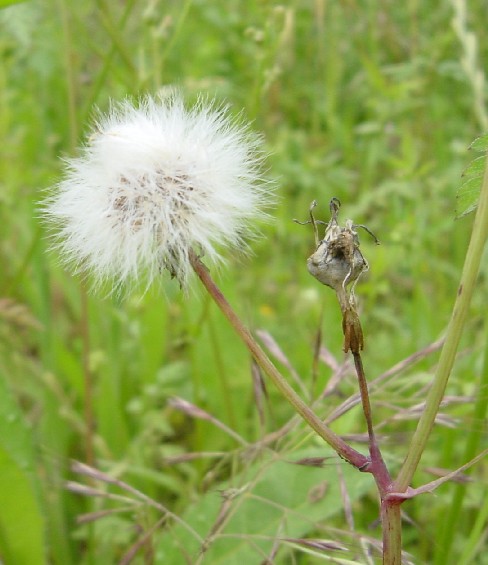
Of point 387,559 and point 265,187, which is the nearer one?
point 387,559

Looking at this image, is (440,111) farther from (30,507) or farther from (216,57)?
(30,507)

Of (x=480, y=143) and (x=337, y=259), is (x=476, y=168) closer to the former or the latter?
(x=480, y=143)

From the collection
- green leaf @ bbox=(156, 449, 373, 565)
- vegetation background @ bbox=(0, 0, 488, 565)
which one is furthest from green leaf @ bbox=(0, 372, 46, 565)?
green leaf @ bbox=(156, 449, 373, 565)

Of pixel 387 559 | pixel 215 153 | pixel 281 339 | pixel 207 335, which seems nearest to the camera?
pixel 387 559

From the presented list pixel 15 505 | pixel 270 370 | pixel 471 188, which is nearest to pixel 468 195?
pixel 471 188

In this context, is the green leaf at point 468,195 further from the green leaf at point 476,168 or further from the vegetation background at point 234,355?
the vegetation background at point 234,355

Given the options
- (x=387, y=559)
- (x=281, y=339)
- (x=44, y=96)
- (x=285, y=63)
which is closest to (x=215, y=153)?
(x=387, y=559)

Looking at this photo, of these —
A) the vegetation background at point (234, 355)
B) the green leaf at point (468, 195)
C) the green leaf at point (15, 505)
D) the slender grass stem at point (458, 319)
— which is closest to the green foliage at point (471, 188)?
the green leaf at point (468, 195)
